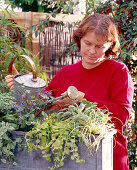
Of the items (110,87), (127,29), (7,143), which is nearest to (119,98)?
(110,87)

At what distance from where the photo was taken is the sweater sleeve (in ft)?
4.74

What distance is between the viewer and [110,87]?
1627 millimetres

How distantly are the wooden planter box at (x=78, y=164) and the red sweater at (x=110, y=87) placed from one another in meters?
0.24

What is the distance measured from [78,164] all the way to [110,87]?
634 mm

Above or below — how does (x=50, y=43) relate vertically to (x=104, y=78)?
below

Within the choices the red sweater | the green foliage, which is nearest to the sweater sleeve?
the red sweater

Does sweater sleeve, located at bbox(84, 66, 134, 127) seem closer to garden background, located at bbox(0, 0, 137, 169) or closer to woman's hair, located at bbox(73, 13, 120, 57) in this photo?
woman's hair, located at bbox(73, 13, 120, 57)

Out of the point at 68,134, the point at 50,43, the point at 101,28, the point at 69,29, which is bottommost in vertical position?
the point at 50,43

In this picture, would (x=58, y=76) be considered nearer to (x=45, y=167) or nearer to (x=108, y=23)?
(x=108, y=23)

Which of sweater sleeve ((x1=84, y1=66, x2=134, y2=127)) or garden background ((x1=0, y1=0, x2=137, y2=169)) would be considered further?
garden background ((x1=0, y1=0, x2=137, y2=169))

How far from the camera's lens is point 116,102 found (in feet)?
4.84

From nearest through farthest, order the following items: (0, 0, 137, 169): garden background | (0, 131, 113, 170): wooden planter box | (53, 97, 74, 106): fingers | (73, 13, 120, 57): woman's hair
A: (0, 131, 113, 170): wooden planter box, (53, 97, 74, 106): fingers, (73, 13, 120, 57): woman's hair, (0, 0, 137, 169): garden background

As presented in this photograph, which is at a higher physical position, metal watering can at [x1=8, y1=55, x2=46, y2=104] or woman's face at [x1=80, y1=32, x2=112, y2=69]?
woman's face at [x1=80, y1=32, x2=112, y2=69]

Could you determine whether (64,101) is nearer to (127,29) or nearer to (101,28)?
(101,28)
